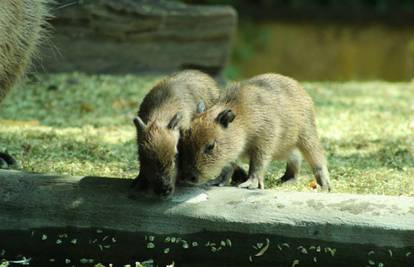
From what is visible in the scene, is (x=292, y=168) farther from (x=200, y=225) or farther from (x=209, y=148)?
(x=200, y=225)

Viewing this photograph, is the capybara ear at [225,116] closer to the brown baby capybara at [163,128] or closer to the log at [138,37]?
the brown baby capybara at [163,128]

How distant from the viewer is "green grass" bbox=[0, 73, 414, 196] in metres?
4.77

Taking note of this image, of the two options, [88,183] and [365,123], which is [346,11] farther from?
[88,183]

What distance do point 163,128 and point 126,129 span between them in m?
2.31

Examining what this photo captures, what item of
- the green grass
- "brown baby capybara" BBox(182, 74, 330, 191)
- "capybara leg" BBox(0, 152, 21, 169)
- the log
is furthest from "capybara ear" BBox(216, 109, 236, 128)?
the log

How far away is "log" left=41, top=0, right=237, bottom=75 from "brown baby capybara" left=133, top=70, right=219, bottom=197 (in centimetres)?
306

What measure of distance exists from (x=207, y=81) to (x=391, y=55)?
841cm

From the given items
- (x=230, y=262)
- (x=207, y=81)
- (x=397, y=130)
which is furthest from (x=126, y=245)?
(x=397, y=130)

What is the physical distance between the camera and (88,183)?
3.78 meters

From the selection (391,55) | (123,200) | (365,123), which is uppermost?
(123,200)

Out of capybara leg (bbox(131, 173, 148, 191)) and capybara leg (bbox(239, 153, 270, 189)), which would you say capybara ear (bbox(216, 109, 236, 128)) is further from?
capybara leg (bbox(131, 173, 148, 191))

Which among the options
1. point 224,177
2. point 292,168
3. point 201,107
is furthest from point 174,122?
point 292,168

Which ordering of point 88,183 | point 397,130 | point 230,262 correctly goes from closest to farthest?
point 230,262
point 88,183
point 397,130

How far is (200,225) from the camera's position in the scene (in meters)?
3.55
